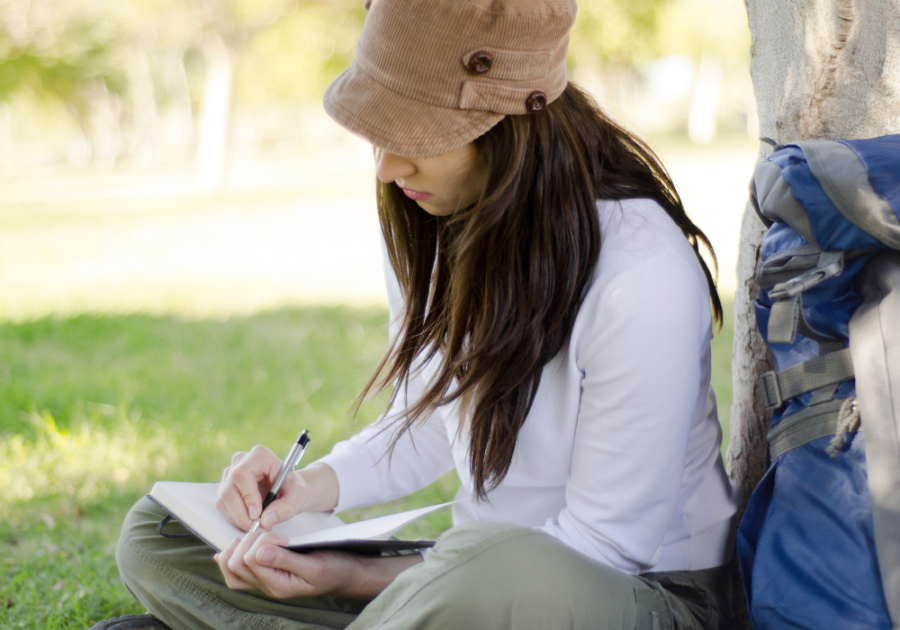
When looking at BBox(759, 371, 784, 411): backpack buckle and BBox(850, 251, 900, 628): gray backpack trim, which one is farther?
BBox(759, 371, 784, 411): backpack buckle

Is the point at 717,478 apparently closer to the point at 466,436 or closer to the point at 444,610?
the point at 466,436

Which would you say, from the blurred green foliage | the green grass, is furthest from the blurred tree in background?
the green grass

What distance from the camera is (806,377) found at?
1343 millimetres

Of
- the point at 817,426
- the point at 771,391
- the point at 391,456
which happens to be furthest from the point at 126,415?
the point at 817,426

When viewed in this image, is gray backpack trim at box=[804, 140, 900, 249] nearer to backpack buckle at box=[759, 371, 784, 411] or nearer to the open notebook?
backpack buckle at box=[759, 371, 784, 411]

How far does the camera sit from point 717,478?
1.63 m

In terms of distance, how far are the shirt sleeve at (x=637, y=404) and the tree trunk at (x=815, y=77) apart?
50 centimetres

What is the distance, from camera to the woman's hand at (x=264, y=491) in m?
1.67

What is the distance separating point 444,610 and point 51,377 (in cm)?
361

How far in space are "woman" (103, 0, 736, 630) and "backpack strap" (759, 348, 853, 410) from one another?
130 mm

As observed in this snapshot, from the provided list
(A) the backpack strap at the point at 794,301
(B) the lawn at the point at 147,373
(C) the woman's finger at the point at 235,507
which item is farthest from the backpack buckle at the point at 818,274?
(B) the lawn at the point at 147,373

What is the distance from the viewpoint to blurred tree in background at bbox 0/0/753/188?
1592cm

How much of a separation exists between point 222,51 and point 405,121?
16.8 meters

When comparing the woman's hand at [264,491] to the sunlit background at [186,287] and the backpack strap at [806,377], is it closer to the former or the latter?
the sunlit background at [186,287]
